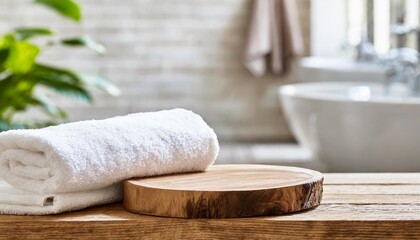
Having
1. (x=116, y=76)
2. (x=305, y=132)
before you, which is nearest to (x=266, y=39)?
(x=116, y=76)

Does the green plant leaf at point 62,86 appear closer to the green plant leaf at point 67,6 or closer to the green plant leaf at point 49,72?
the green plant leaf at point 49,72

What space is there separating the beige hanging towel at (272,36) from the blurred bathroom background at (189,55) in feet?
0.26

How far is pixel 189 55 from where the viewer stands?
588 cm

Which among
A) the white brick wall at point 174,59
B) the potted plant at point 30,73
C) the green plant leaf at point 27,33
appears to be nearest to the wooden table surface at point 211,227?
the potted plant at point 30,73

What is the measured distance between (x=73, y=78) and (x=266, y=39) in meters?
2.91

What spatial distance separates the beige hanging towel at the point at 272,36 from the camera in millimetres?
5754

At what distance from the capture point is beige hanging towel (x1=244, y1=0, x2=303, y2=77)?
5.75 metres

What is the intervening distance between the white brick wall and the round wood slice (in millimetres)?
4758

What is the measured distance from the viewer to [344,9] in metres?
5.70

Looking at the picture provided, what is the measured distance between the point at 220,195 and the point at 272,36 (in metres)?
4.89

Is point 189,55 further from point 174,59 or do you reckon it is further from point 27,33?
point 27,33

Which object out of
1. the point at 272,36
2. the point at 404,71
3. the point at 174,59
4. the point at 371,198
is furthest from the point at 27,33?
the point at 272,36

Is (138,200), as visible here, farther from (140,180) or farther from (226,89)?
(226,89)

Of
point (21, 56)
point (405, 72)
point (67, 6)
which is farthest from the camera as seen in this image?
point (405, 72)
